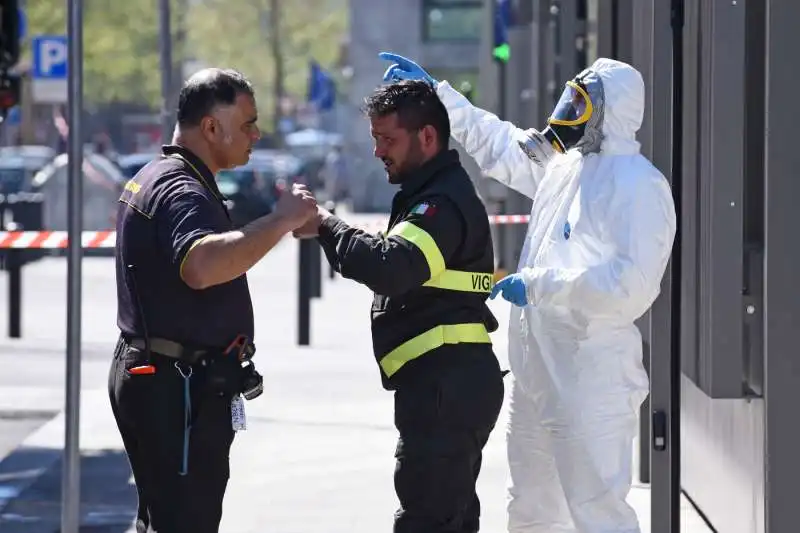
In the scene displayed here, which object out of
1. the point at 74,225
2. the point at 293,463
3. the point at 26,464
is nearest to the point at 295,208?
the point at 74,225

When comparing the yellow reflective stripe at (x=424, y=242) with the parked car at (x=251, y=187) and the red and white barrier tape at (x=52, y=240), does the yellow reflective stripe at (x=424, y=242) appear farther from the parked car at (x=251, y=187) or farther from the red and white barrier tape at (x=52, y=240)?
the parked car at (x=251, y=187)

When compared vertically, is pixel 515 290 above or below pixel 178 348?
above

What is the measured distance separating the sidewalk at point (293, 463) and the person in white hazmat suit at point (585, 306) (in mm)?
2049

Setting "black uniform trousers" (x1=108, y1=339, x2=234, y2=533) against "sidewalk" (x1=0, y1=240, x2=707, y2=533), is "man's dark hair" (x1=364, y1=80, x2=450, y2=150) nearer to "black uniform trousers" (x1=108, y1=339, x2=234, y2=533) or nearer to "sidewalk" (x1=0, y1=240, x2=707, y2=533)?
"black uniform trousers" (x1=108, y1=339, x2=234, y2=533)

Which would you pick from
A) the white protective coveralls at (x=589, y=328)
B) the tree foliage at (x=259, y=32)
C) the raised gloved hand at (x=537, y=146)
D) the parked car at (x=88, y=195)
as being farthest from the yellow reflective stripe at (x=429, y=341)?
the tree foliage at (x=259, y=32)

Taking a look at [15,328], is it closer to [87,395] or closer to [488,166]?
[87,395]

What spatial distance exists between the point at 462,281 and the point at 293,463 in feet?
13.3

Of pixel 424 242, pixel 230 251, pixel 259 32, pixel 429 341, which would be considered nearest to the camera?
pixel 230 251

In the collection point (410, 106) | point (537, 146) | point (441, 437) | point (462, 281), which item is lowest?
point (441, 437)

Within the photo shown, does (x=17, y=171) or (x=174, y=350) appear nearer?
(x=174, y=350)

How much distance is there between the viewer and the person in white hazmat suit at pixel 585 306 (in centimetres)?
554

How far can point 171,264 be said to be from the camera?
5.05m

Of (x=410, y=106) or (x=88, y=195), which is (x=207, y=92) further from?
(x=88, y=195)

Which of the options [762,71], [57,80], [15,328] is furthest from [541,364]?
[57,80]
